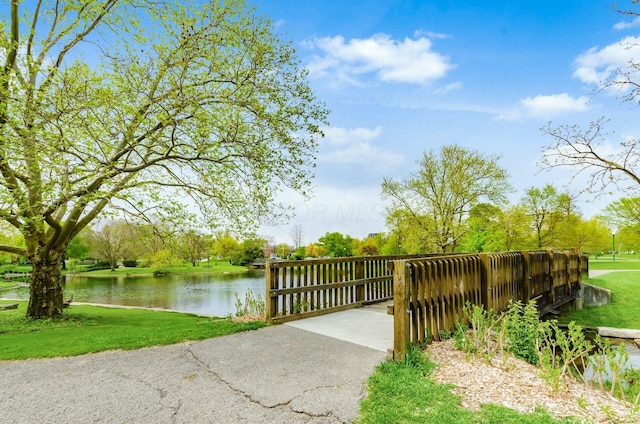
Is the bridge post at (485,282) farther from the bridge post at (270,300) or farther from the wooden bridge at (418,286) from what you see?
the bridge post at (270,300)

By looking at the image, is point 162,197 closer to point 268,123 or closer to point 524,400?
point 268,123

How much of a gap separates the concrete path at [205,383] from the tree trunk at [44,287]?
207 inches

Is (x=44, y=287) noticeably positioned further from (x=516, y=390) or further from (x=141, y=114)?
(x=516, y=390)

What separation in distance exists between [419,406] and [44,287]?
33.9 feet

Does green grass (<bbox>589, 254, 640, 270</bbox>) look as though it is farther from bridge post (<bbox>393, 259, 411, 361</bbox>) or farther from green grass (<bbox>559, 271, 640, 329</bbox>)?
bridge post (<bbox>393, 259, 411, 361</bbox>)

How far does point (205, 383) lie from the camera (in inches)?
145

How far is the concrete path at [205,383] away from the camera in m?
3.02

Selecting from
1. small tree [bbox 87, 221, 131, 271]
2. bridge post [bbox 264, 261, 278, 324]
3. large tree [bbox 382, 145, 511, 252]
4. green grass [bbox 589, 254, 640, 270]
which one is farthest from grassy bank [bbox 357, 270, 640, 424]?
small tree [bbox 87, 221, 131, 271]

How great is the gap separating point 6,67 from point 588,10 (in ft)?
44.9

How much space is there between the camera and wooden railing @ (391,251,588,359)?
13.7 feet

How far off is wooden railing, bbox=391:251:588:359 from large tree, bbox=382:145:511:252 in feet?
46.7

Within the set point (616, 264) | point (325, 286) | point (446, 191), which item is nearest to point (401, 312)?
point (325, 286)

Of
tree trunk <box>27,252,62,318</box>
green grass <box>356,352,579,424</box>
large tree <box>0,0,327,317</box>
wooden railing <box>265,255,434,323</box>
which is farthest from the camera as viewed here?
tree trunk <box>27,252,62,318</box>

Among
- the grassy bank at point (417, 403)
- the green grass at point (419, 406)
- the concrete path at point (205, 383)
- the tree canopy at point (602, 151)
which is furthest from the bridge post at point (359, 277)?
the tree canopy at point (602, 151)
